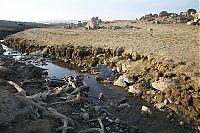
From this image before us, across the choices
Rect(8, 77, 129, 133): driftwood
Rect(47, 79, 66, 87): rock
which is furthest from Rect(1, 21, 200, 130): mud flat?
Rect(47, 79, 66, 87): rock

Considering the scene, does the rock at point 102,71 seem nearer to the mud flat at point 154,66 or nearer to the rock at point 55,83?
the mud flat at point 154,66

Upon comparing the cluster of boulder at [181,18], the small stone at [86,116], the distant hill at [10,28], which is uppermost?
the cluster of boulder at [181,18]

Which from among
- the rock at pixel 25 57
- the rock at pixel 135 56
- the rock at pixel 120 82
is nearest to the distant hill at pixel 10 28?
the rock at pixel 25 57

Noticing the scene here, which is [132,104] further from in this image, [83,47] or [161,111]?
[83,47]

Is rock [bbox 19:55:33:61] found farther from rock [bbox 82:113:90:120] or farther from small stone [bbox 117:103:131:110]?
rock [bbox 82:113:90:120]

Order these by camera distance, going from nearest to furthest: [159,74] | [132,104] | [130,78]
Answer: [132,104], [159,74], [130,78]

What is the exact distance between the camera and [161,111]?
54.4 ft

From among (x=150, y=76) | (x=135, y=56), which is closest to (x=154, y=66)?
(x=150, y=76)

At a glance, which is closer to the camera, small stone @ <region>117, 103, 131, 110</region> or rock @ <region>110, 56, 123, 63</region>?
small stone @ <region>117, 103, 131, 110</region>

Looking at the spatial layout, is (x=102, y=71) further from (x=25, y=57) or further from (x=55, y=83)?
(x=25, y=57)

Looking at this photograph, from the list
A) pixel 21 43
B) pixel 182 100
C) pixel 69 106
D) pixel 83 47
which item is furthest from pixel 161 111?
pixel 21 43

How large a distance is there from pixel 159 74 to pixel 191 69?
6.57 ft

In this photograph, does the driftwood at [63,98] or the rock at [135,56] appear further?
the rock at [135,56]

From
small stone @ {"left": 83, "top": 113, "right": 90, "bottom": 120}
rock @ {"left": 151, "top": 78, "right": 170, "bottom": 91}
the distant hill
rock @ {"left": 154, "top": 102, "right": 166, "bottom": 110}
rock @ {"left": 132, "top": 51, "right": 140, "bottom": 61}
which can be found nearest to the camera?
small stone @ {"left": 83, "top": 113, "right": 90, "bottom": 120}
